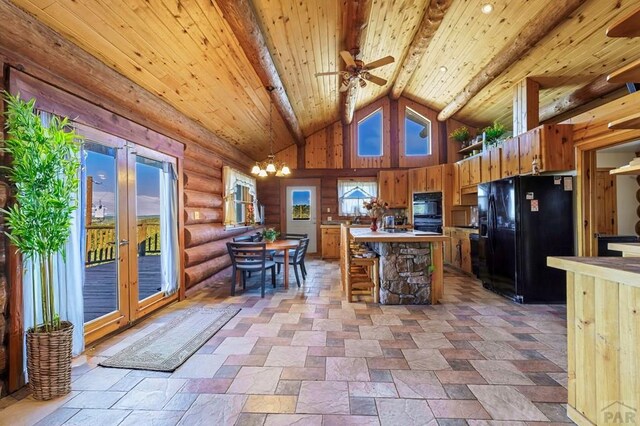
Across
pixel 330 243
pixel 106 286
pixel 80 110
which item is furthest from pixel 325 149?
pixel 80 110

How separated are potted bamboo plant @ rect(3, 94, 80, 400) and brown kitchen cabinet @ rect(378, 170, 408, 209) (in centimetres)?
624

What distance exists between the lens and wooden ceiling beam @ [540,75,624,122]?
4.35 meters

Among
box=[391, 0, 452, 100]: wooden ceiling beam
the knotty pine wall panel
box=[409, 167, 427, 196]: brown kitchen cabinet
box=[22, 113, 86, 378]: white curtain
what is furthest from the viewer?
the knotty pine wall panel

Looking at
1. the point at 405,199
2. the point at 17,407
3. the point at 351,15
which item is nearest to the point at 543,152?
the point at 351,15

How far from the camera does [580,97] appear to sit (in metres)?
4.79

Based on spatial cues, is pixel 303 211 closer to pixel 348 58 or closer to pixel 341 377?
pixel 348 58

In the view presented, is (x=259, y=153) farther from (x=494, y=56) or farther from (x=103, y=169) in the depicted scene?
(x=494, y=56)

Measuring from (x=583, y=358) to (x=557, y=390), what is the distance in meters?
0.55

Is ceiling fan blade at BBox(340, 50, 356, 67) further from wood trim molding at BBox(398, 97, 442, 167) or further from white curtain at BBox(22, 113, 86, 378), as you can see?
wood trim molding at BBox(398, 97, 442, 167)

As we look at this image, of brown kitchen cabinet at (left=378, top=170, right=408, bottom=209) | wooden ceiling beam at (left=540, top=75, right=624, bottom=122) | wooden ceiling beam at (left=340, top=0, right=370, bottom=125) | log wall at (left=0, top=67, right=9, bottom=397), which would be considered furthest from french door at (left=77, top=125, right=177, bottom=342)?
wooden ceiling beam at (left=540, top=75, right=624, bottom=122)

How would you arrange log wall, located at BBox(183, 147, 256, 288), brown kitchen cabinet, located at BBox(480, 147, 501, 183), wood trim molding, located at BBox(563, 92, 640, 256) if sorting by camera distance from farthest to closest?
brown kitchen cabinet, located at BBox(480, 147, 501, 183) < log wall, located at BBox(183, 147, 256, 288) < wood trim molding, located at BBox(563, 92, 640, 256)

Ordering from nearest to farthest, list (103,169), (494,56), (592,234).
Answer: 1. (103,169)
2. (592,234)
3. (494,56)

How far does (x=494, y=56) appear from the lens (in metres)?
4.69

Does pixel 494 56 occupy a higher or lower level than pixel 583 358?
higher
